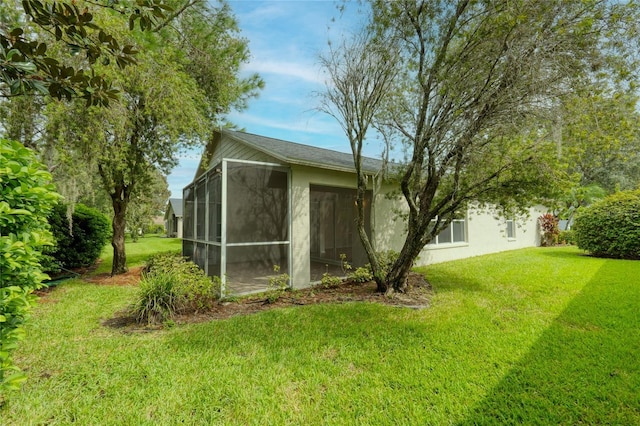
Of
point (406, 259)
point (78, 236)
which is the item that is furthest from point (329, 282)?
point (78, 236)

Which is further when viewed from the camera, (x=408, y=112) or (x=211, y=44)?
(x=211, y=44)

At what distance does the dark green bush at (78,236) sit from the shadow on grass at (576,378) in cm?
1137

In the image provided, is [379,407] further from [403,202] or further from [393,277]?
[403,202]

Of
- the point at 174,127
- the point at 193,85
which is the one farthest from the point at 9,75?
the point at 193,85

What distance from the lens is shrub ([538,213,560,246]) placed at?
16.1 m

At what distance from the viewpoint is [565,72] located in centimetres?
445

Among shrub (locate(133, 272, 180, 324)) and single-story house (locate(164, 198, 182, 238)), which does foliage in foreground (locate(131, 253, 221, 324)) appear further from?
single-story house (locate(164, 198, 182, 238))

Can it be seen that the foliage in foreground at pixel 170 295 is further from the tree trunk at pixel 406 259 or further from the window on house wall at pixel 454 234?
the window on house wall at pixel 454 234

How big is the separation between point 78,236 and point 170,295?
776cm

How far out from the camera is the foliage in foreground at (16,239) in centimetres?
207

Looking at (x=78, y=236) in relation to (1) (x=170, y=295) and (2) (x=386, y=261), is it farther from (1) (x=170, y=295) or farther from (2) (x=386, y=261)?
(2) (x=386, y=261)

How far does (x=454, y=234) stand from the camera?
11.1 meters

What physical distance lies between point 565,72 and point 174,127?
Answer: 8056 millimetres

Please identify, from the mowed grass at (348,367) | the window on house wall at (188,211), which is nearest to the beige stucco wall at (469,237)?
the mowed grass at (348,367)
